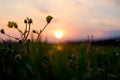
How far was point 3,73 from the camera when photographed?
2721 millimetres

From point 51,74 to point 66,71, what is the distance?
0.35ft

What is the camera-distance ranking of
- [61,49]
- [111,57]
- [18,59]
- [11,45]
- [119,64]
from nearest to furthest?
1. [61,49]
2. [119,64]
3. [18,59]
4. [111,57]
5. [11,45]

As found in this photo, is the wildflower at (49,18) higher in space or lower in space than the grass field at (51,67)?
higher

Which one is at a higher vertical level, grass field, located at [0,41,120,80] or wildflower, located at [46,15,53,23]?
wildflower, located at [46,15,53,23]

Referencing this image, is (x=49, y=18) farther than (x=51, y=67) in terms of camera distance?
Yes

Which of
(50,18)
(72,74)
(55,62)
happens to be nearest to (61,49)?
(55,62)

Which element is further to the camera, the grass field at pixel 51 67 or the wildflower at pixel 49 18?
the wildflower at pixel 49 18

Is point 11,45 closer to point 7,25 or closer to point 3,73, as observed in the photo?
point 7,25

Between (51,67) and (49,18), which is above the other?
(49,18)

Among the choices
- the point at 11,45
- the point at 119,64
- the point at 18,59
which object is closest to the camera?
the point at 119,64

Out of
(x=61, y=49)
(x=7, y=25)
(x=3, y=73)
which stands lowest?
(x=3, y=73)

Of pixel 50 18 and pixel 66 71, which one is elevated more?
pixel 50 18

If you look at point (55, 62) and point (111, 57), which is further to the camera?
point (111, 57)

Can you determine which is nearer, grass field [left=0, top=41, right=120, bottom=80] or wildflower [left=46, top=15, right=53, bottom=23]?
grass field [left=0, top=41, right=120, bottom=80]
